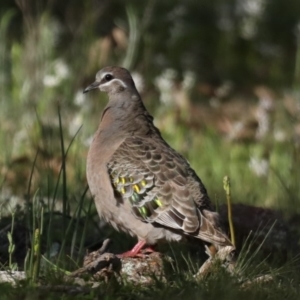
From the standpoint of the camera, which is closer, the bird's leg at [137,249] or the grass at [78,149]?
the bird's leg at [137,249]

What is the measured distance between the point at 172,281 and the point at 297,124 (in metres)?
5.17

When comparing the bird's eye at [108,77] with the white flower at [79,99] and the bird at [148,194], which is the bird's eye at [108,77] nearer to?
the bird at [148,194]

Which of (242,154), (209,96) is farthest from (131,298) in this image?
(209,96)

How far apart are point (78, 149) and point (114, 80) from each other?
5.15 feet

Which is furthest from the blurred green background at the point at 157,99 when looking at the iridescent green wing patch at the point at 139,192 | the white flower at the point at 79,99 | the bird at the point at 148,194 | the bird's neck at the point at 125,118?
the iridescent green wing patch at the point at 139,192

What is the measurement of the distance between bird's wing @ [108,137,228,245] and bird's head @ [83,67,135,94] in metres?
0.70

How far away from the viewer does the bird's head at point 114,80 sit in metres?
7.06

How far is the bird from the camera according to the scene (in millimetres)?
6113

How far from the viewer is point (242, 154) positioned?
398 inches

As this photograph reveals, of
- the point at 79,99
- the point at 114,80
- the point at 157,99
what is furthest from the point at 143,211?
the point at 157,99

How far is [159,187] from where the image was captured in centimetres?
628

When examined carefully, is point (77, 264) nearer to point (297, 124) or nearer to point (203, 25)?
point (297, 124)

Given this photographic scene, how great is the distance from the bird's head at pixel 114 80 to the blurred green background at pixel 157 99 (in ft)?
1.72

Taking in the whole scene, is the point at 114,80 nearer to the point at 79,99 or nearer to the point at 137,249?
the point at 137,249
